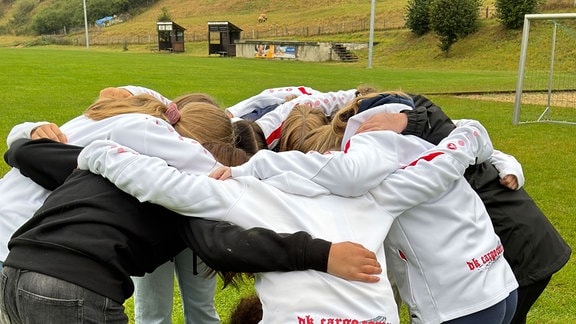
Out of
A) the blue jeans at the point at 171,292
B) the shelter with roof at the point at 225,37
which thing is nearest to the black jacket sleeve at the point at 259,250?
the blue jeans at the point at 171,292

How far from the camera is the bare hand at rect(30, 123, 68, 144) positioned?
2.17 meters

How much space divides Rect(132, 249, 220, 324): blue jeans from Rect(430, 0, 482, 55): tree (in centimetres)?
4096

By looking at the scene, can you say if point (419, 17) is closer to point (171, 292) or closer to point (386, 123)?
point (171, 292)

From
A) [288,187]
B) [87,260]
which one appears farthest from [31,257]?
[288,187]

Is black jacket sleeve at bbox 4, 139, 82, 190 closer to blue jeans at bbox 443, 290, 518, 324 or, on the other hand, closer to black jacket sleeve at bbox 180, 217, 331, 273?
black jacket sleeve at bbox 180, 217, 331, 273

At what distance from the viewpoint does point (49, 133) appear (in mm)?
2189

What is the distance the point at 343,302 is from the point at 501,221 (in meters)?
0.92

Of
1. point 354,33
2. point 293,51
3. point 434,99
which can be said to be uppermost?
point 354,33

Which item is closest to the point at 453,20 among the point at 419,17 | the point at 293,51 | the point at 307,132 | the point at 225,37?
the point at 419,17

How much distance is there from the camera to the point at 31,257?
1771 mm

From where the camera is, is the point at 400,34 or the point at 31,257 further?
the point at 400,34

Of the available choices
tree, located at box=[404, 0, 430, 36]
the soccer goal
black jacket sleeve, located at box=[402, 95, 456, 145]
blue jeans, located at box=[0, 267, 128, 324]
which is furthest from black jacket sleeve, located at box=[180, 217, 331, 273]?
tree, located at box=[404, 0, 430, 36]

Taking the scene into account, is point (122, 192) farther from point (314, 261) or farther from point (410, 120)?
point (410, 120)

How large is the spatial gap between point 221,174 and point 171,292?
1.26 m
